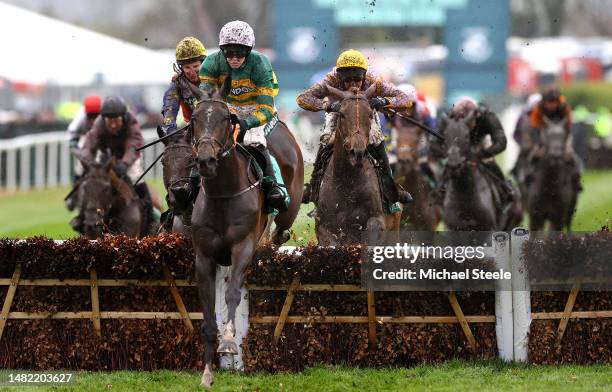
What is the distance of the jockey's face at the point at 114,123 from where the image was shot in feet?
44.3

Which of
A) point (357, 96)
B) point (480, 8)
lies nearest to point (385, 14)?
point (480, 8)

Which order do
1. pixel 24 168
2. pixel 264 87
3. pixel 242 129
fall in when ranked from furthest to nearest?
pixel 24 168 → pixel 264 87 → pixel 242 129

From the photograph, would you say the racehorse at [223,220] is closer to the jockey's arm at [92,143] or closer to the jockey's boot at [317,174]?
the jockey's boot at [317,174]

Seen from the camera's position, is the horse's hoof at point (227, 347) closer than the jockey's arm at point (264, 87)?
Yes

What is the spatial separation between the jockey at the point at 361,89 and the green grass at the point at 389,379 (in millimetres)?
2316

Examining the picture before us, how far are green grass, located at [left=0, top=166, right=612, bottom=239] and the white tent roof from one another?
2501 millimetres

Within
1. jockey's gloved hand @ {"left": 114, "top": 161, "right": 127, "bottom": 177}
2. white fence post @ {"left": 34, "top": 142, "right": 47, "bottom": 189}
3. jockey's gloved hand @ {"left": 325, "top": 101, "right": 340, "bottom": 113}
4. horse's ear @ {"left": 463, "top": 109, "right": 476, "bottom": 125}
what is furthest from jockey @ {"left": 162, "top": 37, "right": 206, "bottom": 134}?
white fence post @ {"left": 34, "top": 142, "right": 47, "bottom": 189}

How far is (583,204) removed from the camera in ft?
76.8

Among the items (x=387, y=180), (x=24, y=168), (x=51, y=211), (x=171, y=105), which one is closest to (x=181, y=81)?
(x=171, y=105)

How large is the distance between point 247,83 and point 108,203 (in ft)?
13.4

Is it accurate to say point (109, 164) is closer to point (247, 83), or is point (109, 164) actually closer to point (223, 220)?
point (247, 83)

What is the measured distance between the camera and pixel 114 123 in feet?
44.5

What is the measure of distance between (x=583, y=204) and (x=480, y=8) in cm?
1450

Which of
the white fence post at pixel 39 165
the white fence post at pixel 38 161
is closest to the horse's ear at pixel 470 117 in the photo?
the white fence post at pixel 38 161
